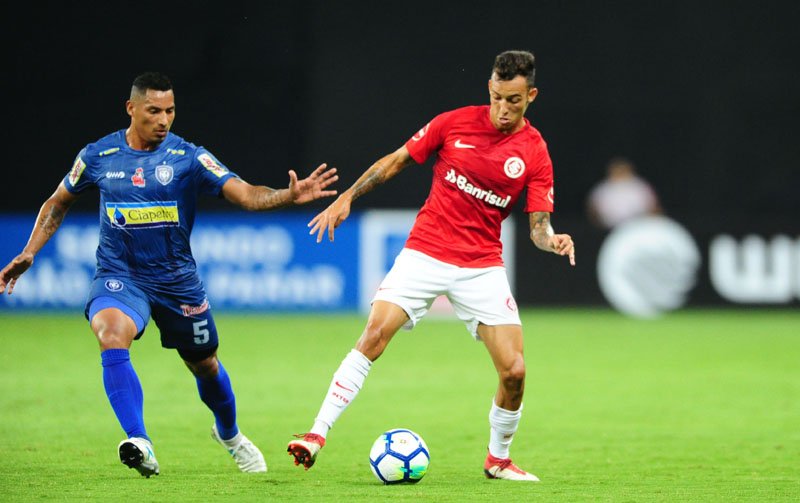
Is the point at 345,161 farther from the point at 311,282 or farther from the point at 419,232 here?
the point at 419,232

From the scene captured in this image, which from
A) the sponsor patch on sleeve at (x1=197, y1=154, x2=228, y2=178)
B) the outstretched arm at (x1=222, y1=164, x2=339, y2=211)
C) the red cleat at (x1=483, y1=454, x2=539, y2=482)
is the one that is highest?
the sponsor patch on sleeve at (x1=197, y1=154, x2=228, y2=178)

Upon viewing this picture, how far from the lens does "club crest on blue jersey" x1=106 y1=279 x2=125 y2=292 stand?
687 centimetres

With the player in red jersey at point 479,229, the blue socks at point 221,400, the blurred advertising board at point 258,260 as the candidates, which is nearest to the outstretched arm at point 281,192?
the player in red jersey at point 479,229

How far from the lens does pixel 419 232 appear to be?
23.8 feet

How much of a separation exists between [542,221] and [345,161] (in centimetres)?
1175

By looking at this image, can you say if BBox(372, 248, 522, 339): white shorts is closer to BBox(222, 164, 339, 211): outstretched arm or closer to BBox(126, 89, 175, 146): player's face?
BBox(222, 164, 339, 211): outstretched arm

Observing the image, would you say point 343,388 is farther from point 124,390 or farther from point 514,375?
point 124,390

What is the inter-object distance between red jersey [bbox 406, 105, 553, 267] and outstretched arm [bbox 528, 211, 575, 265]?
55mm

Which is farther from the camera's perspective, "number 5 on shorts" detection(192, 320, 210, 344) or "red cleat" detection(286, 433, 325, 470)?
"number 5 on shorts" detection(192, 320, 210, 344)

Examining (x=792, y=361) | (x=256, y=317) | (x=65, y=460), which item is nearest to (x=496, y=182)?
(x=65, y=460)

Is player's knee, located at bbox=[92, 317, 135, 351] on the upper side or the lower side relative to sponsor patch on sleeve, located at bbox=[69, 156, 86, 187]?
lower

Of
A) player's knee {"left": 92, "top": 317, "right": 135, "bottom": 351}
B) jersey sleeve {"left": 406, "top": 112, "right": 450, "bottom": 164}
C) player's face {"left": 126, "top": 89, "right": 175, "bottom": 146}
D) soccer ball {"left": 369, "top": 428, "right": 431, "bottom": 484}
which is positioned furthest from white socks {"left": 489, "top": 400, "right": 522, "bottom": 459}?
player's face {"left": 126, "top": 89, "right": 175, "bottom": 146}

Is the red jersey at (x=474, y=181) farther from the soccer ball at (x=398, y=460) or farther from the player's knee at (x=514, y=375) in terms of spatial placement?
the soccer ball at (x=398, y=460)

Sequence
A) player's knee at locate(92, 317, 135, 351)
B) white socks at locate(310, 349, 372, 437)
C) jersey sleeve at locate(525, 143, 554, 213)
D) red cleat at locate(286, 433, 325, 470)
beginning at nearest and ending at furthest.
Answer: red cleat at locate(286, 433, 325, 470), player's knee at locate(92, 317, 135, 351), white socks at locate(310, 349, 372, 437), jersey sleeve at locate(525, 143, 554, 213)
